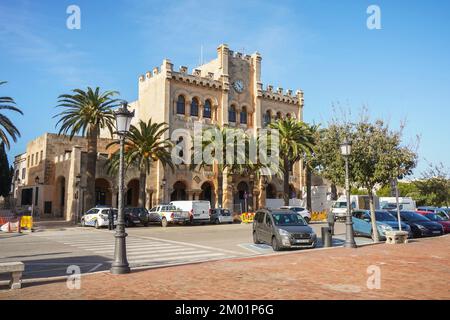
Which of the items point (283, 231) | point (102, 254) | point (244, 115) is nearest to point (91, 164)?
point (102, 254)

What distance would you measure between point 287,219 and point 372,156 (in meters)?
5.51

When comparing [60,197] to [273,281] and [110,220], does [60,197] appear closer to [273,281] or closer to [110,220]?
[110,220]

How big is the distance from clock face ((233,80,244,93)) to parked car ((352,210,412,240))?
27.9 meters

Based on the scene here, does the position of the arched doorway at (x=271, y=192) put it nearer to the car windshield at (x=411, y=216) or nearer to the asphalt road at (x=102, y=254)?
the car windshield at (x=411, y=216)

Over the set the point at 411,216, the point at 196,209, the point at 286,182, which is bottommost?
the point at 411,216

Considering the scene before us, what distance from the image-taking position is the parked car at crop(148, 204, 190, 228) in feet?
101

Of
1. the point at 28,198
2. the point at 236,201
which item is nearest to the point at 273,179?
the point at 236,201

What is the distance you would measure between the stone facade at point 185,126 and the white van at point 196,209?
6495 millimetres

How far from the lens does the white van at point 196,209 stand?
3191cm

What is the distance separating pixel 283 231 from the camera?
611 inches

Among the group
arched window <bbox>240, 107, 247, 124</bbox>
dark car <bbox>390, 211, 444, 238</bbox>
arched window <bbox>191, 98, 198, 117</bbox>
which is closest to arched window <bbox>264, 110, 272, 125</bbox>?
arched window <bbox>240, 107, 247, 124</bbox>

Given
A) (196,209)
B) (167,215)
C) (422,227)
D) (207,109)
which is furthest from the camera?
(207,109)
